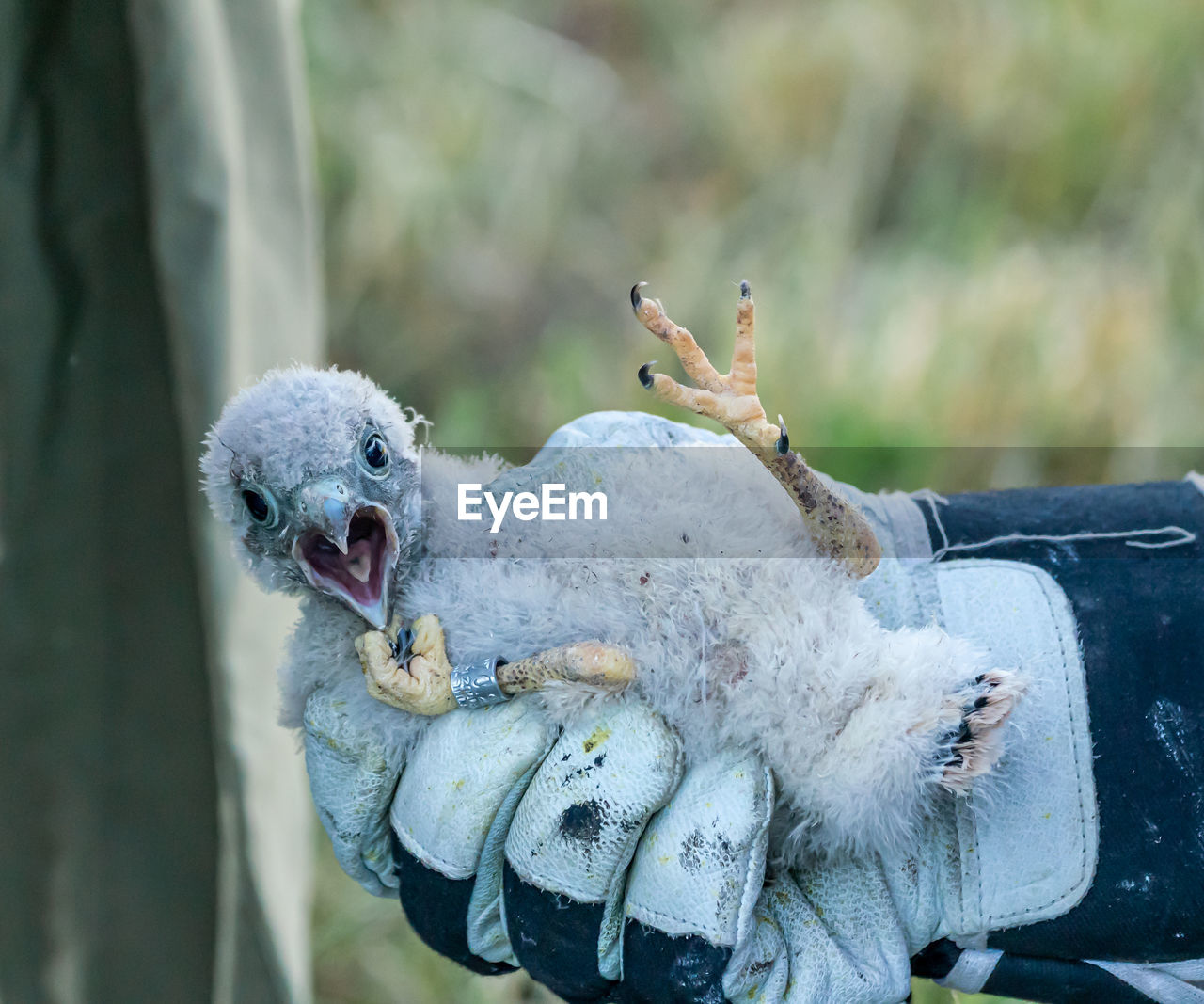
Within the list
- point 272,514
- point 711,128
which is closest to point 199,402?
point 272,514

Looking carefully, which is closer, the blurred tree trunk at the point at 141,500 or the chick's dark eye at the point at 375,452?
the chick's dark eye at the point at 375,452

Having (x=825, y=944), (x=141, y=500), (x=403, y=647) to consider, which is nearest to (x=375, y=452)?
(x=403, y=647)

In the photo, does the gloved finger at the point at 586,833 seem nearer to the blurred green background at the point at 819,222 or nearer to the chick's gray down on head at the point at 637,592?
the chick's gray down on head at the point at 637,592

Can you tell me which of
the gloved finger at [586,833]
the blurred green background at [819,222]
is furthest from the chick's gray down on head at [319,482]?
the blurred green background at [819,222]

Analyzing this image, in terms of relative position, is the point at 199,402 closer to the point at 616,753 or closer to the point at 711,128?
the point at 616,753

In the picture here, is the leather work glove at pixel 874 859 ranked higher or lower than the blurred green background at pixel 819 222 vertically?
lower

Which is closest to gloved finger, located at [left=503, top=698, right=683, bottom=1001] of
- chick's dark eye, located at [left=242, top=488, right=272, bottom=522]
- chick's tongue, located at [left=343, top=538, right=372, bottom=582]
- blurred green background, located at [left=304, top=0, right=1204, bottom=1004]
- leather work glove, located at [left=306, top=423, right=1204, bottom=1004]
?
leather work glove, located at [left=306, top=423, right=1204, bottom=1004]
